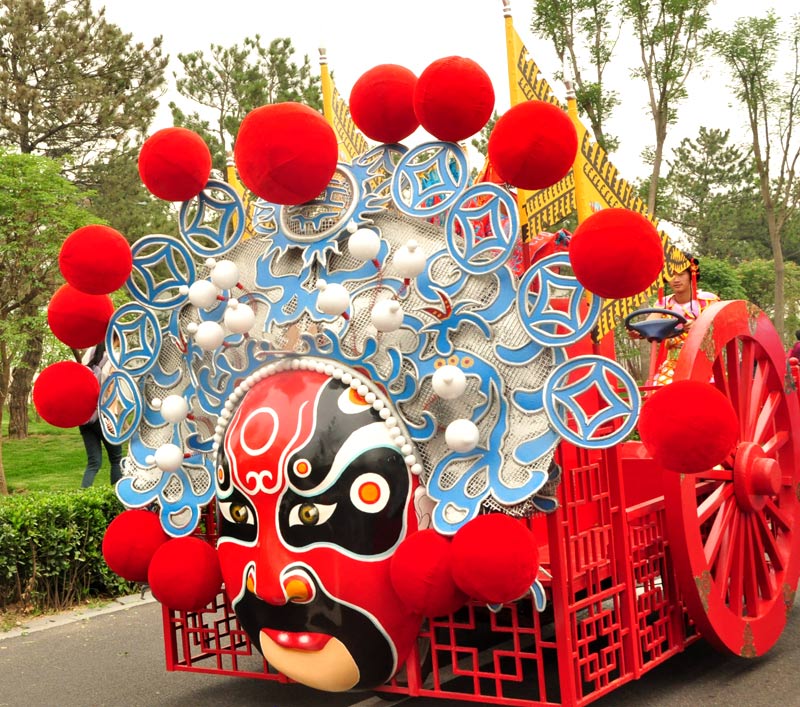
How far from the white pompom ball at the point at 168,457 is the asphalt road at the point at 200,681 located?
4.16ft

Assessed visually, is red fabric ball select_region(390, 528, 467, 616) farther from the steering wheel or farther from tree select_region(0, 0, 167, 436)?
tree select_region(0, 0, 167, 436)

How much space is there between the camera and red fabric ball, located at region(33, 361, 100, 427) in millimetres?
4012

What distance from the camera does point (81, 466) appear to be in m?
12.7

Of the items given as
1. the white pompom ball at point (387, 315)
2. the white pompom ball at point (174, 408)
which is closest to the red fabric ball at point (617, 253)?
the white pompom ball at point (387, 315)

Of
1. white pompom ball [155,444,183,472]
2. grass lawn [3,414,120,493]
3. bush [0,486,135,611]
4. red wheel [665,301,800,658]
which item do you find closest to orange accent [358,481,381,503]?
white pompom ball [155,444,183,472]

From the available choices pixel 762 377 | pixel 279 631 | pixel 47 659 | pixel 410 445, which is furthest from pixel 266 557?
pixel 762 377

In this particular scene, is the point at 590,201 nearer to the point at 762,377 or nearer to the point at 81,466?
the point at 762,377

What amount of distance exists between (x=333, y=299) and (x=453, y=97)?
0.82 metres

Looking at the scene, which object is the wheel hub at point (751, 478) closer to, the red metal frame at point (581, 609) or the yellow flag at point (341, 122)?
the red metal frame at point (581, 609)

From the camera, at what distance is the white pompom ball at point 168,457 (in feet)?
12.4

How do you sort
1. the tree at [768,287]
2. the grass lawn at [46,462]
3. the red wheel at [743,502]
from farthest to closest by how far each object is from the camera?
1. the tree at [768,287]
2. the grass lawn at [46,462]
3. the red wheel at [743,502]

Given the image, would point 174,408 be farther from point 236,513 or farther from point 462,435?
point 462,435

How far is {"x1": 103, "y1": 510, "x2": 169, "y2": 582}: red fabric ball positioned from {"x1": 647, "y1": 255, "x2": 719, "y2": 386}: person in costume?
2.73 metres

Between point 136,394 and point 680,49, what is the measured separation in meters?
13.1
